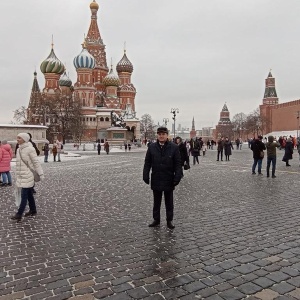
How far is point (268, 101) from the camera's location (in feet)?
346

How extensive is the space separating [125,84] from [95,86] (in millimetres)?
8757

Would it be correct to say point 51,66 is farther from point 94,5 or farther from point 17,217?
point 17,217

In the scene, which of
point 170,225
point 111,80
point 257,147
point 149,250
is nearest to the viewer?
point 149,250

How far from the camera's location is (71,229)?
19.8ft

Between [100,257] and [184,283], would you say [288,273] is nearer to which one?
[184,283]

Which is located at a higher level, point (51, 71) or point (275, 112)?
point (51, 71)

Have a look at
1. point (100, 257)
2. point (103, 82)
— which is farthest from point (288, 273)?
Result: point (103, 82)

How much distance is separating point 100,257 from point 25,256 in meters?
1.06

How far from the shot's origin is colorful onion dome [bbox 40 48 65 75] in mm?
70750

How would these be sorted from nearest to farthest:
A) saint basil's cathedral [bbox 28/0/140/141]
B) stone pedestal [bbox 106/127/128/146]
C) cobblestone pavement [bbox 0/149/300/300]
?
cobblestone pavement [bbox 0/149/300/300] < stone pedestal [bbox 106/127/128/146] < saint basil's cathedral [bbox 28/0/140/141]

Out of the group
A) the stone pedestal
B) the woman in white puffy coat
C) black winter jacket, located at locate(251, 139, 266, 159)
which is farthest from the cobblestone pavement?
the stone pedestal

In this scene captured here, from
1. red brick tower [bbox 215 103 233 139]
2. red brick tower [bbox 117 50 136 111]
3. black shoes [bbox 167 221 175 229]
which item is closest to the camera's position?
black shoes [bbox 167 221 175 229]

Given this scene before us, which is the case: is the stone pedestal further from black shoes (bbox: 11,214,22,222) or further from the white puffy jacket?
black shoes (bbox: 11,214,22,222)

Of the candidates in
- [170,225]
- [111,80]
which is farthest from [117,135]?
[170,225]
